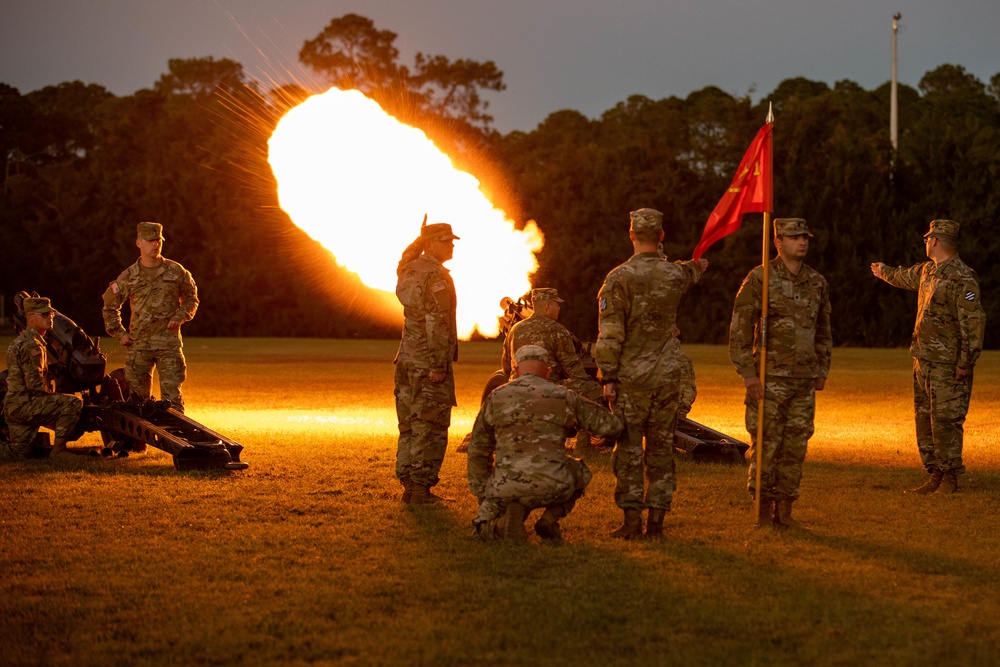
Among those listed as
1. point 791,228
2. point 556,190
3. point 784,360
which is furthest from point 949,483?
point 556,190

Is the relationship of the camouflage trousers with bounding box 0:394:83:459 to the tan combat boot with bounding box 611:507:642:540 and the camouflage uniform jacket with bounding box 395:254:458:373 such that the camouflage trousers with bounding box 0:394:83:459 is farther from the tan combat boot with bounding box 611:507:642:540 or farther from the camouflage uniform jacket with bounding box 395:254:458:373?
the tan combat boot with bounding box 611:507:642:540

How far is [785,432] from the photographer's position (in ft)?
29.8

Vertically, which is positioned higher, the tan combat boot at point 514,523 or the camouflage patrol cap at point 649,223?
the camouflage patrol cap at point 649,223

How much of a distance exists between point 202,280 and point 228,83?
56.9ft

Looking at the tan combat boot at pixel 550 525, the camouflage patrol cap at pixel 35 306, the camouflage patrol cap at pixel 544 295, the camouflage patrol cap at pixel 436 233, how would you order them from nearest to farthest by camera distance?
the tan combat boot at pixel 550 525 < the camouflage patrol cap at pixel 436 233 < the camouflage patrol cap at pixel 544 295 < the camouflage patrol cap at pixel 35 306

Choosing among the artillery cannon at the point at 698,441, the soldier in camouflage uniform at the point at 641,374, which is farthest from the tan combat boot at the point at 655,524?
the artillery cannon at the point at 698,441

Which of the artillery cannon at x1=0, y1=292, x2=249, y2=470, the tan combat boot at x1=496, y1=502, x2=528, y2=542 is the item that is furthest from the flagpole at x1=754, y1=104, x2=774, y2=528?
the artillery cannon at x1=0, y1=292, x2=249, y2=470

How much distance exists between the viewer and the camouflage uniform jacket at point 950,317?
10.8 meters

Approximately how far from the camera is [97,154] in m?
61.6

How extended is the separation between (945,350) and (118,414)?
8474 millimetres

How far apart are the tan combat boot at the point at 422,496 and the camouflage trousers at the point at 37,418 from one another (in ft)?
15.7

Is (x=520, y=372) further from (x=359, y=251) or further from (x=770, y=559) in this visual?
(x=359, y=251)

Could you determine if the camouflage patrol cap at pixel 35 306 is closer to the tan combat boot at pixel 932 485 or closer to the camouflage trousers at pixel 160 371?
the camouflage trousers at pixel 160 371

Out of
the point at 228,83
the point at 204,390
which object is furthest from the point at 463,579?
the point at 228,83
